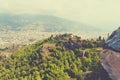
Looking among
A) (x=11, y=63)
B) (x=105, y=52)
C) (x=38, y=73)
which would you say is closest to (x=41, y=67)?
(x=38, y=73)

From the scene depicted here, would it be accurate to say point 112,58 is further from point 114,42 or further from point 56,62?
point 56,62

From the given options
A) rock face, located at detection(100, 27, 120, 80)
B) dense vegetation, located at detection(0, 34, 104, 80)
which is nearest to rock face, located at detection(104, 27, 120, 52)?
rock face, located at detection(100, 27, 120, 80)

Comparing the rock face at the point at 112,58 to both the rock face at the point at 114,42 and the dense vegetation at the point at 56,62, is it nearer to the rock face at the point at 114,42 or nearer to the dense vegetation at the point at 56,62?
the rock face at the point at 114,42

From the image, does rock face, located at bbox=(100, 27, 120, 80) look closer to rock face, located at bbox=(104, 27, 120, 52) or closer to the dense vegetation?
rock face, located at bbox=(104, 27, 120, 52)

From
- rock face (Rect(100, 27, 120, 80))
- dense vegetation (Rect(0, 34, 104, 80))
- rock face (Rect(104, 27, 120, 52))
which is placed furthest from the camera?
dense vegetation (Rect(0, 34, 104, 80))

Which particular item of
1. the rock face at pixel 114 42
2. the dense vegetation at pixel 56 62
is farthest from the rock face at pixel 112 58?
the dense vegetation at pixel 56 62

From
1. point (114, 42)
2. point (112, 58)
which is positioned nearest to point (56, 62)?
point (114, 42)
